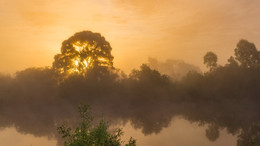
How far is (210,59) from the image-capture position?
264ft

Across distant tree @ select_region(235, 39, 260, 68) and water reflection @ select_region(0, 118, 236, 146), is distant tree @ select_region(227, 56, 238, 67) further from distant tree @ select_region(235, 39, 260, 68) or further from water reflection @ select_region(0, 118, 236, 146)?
water reflection @ select_region(0, 118, 236, 146)

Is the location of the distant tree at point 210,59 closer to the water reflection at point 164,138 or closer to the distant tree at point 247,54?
the distant tree at point 247,54

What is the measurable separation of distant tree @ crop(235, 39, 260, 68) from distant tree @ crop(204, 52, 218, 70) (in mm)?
6581

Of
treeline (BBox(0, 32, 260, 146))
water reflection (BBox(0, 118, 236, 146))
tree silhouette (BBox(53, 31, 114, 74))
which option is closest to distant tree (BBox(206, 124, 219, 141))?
water reflection (BBox(0, 118, 236, 146))

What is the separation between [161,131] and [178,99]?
32.5m

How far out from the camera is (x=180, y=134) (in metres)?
32.6

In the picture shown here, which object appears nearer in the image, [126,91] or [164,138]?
[164,138]

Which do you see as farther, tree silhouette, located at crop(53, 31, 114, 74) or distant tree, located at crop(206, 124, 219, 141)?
tree silhouette, located at crop(53, 31, 114, 74)

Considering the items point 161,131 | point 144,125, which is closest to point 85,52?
point 144,125

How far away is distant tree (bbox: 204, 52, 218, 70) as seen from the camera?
7940 cm

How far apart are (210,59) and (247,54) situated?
11.0 m

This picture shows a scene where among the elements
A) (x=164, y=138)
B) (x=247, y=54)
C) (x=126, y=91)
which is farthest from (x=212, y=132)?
(x=247, y=54)

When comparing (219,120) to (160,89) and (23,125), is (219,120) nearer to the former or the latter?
(160,89)

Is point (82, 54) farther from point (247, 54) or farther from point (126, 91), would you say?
point (247, 54)
